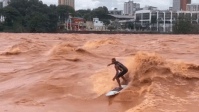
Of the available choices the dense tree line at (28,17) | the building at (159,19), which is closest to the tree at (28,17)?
the dense tree line at (28,17)

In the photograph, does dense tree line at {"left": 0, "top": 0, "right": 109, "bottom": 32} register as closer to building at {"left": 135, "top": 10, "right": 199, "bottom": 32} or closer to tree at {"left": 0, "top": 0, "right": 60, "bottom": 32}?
tree at {"left": 0, "top": 0, "right": 60, "bottom": 32}

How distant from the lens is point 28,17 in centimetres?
4809

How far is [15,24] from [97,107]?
1816 inches

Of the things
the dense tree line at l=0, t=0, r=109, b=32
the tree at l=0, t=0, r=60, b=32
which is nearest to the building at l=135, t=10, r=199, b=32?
the dense tree line at l=0, t=0, r=109, b=32

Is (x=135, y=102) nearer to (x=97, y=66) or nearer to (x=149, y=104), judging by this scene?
(x=149, y=104)

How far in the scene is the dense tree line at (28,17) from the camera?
146ft

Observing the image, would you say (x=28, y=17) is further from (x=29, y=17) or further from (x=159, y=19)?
(x=159, y=19)

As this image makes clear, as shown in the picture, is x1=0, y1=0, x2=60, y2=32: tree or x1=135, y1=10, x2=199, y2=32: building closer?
x1=0, y1=0, x2=60, y2=32: tree

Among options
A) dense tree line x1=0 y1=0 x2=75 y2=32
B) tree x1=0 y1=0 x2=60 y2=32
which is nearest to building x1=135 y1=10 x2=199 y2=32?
dense tree line x1=0 y1=0 x2=75 y2=32

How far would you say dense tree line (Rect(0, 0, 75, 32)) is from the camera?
44438mm

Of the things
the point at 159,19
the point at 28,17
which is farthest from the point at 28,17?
the point at 159,19

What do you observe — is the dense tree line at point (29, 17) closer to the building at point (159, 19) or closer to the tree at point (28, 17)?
the tree at point (28, 17)

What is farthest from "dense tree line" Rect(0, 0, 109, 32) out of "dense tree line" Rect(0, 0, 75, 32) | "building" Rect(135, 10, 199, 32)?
"building" Rect(135, 10, 199, 32)

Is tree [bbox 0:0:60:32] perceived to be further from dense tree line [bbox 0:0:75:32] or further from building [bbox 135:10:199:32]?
building [bbox 135:10:199:32]
